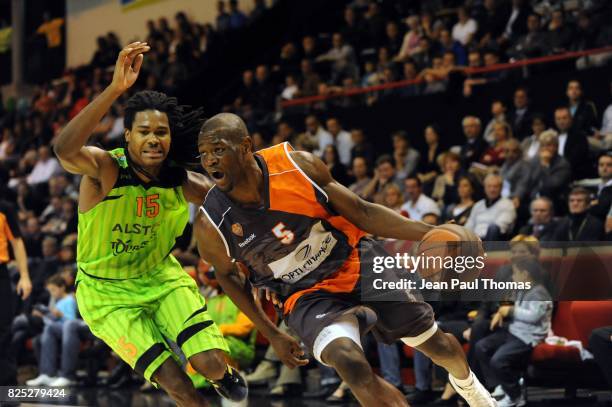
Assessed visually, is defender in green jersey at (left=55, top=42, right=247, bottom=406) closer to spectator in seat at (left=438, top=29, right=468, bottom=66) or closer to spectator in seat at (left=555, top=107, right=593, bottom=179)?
spectator in seat at (left=555, top=107, right=593, bottom=179)

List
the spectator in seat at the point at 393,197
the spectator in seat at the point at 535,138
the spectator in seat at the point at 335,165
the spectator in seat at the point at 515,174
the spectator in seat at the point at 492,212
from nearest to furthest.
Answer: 1. the spectator in seat at the point at 492,212
2. the spectator in seat at the point at 515,174
3. the spectator in seat at the point at 393,197
4. the spectator in seat at the point at 535,138
5. the spectator in seat at the point at 335,165

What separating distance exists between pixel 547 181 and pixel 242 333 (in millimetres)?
3133

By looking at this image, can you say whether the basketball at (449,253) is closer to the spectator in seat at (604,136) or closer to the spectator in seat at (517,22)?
the spectator in seat at (604,136)

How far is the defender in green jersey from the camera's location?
484cm

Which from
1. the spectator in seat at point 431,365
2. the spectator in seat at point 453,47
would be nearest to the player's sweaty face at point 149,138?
the spectator in seat at point 431,365

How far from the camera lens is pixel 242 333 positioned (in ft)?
28.4

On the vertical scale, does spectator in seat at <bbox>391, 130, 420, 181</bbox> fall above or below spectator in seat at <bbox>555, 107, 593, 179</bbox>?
below

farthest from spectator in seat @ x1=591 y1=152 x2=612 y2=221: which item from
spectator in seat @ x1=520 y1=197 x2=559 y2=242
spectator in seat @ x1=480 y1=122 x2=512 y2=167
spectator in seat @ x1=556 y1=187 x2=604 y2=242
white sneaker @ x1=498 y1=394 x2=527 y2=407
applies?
white sneaker @ x1=498 y1=394 x2=527 y2=407

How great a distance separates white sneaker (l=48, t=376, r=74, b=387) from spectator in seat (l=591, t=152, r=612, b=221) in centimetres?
545

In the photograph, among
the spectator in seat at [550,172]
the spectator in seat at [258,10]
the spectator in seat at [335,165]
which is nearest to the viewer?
the spectator in seat at [550,172]

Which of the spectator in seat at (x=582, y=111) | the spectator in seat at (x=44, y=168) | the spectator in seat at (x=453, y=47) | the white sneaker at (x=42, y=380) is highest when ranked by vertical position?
the spectator in seat at (x=453, y=47)

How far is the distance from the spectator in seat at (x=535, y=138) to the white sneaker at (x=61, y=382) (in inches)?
202

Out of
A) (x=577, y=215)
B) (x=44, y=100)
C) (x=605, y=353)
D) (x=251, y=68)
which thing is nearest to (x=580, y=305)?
(x=605, y=353)

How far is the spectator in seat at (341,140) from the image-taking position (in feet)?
37.0
